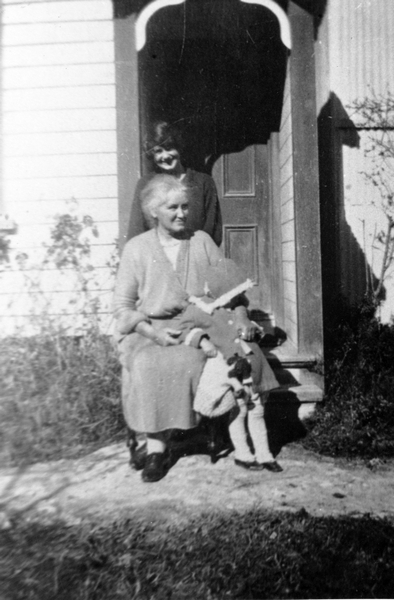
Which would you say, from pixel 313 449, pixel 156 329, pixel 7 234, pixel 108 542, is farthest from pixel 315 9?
pixel 108 542

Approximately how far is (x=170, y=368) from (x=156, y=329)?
0.93ft

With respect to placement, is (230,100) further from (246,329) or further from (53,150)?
(246,329)

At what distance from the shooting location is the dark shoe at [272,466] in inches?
122

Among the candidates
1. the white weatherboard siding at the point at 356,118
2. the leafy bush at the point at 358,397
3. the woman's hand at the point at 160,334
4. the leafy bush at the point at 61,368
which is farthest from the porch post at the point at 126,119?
the white weatherboard siding at the point at 356,118

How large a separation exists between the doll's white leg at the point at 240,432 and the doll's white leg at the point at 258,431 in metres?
0.04

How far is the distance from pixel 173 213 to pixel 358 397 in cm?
184

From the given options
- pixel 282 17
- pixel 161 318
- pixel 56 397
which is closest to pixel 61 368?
pixel 56 397

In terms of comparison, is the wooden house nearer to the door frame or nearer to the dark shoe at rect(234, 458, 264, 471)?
the door frame

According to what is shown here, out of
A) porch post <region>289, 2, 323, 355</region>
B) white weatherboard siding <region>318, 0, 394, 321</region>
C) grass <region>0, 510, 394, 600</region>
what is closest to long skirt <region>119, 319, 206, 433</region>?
grass <region>0, 510, 394, 600</region>

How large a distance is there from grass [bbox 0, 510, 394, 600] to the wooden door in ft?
8.15

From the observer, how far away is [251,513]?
2652 millimetres

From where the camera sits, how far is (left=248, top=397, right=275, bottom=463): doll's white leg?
315cm

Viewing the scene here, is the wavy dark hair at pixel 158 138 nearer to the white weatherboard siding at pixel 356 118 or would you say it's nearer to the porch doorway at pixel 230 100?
the porch doorway at pixel 230 100

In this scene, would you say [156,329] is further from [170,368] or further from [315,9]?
[315,9]
